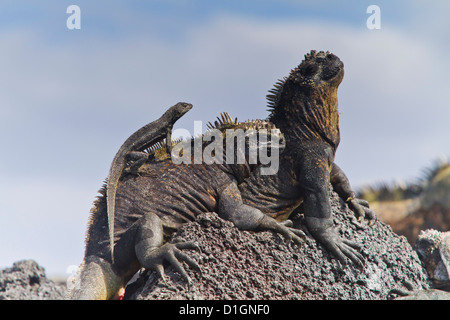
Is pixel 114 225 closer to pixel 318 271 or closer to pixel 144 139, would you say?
pixel 144 139

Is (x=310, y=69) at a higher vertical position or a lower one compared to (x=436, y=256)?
higher

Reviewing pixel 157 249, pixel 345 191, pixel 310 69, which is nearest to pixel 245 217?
pixel 157 249

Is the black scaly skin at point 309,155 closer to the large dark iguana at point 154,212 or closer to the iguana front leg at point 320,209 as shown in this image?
the iguana front leg at point 320,209

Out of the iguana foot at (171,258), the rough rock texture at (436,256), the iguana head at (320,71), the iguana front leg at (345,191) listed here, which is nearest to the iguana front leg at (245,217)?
the iguana foot at (171,258)

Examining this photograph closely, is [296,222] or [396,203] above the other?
[296,222]

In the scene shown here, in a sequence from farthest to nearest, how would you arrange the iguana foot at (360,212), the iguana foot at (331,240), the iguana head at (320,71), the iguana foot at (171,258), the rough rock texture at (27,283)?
1. the rough rock texture at (27,283)
2. the iguana foot at (360,212)
3. the iguana head at (320,71)
4. the iguana foot at (331,240)
5. the iguana foot at (171,258)

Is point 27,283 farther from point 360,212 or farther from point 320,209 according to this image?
point 360,212

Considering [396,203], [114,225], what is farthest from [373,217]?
[396,203]
